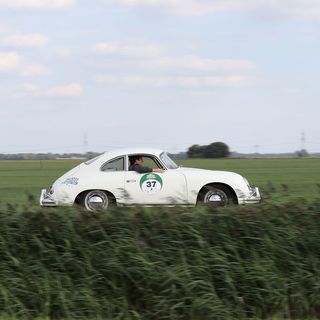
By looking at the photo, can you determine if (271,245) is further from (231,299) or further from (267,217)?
(231,299)

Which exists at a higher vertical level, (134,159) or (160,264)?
(134,159)

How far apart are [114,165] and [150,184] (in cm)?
89

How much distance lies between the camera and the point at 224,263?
6621 mm

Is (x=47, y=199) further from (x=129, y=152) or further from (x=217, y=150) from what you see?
(x=217, y=150)

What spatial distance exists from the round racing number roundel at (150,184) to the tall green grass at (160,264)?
5242mm

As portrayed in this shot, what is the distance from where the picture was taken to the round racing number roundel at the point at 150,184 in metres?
12.4

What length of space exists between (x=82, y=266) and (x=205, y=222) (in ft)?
4.70

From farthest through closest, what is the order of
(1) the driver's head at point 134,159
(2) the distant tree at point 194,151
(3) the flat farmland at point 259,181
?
(2) the distant tree at point 194,151
(1) the driver's head at point 134,159
(3) the flat farmland at point 259,181

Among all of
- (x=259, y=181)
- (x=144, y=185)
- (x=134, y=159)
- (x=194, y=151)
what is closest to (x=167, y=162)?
(x=134, y=159)

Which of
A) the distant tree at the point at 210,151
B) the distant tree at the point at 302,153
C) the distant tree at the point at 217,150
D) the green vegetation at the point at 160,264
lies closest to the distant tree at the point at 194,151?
the distant tree at the point at 210,151

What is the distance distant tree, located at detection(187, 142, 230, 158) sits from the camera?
7162 centimetres

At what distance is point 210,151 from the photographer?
7462 cm

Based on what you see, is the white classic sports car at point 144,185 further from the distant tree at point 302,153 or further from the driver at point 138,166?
the distant tree at point 302,153

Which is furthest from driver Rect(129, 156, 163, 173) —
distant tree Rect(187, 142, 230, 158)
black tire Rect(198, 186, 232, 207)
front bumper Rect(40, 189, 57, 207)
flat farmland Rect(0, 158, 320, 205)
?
distant tree Rect(187, 142, 230, 158)
